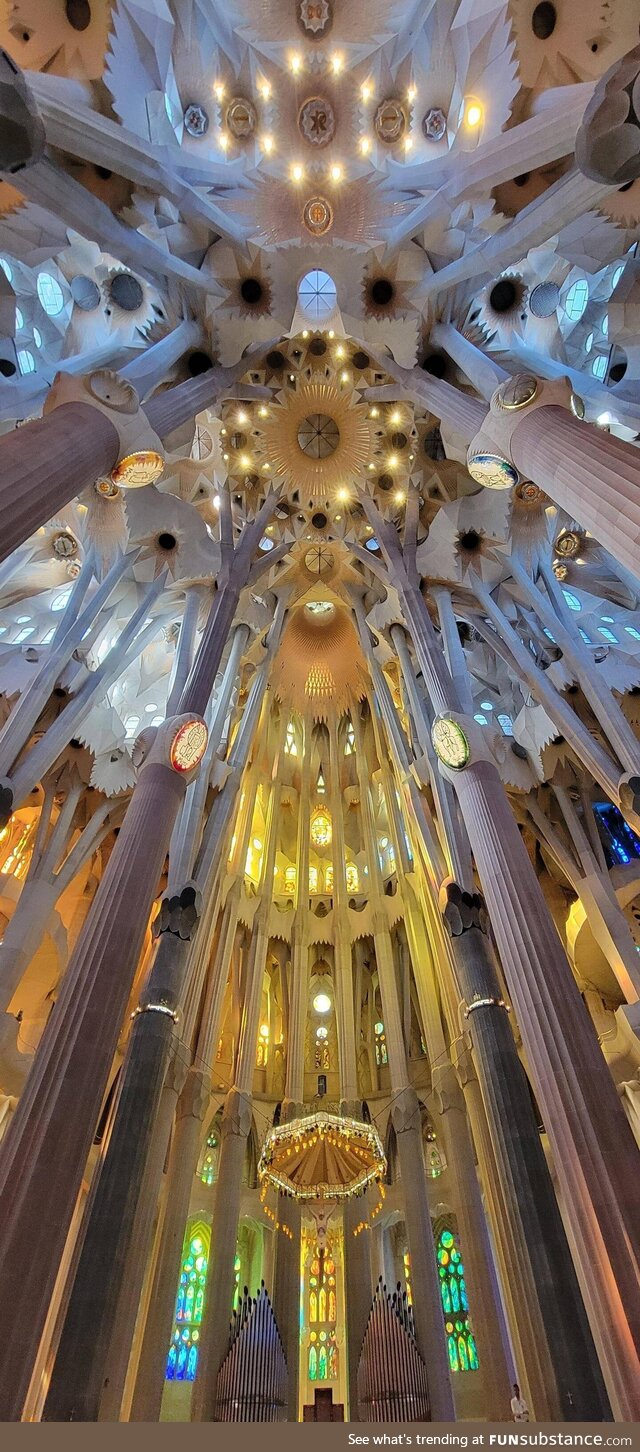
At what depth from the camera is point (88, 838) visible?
15.4m

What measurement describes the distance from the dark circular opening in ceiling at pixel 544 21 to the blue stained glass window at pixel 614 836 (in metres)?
13.9

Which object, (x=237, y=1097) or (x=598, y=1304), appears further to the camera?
(x=237, y=1097)

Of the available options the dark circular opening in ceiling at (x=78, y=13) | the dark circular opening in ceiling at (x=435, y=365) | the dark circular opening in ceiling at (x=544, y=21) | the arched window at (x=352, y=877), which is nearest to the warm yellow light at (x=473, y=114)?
the dark circular opening in ceiling at (x=544, y=21)

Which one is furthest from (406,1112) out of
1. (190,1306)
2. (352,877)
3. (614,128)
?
(614,128)

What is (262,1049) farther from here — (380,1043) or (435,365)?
(435,365)

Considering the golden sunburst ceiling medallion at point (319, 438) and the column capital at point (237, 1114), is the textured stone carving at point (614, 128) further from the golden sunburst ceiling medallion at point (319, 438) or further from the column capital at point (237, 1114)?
the column capital at point (237, 1114)

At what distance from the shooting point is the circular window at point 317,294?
14930 mm

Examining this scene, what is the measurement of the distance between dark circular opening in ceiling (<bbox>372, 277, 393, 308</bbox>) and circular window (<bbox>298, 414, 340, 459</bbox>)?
412cm

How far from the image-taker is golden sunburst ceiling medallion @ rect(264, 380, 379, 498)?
1656 centimetres

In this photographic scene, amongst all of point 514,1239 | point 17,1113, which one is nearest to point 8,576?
point 17,1113

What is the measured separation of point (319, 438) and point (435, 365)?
4061 millimetres

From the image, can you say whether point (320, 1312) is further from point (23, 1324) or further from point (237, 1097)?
point (23, 1324)

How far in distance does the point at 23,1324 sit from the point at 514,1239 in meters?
5.83

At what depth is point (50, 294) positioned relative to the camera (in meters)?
13.1
